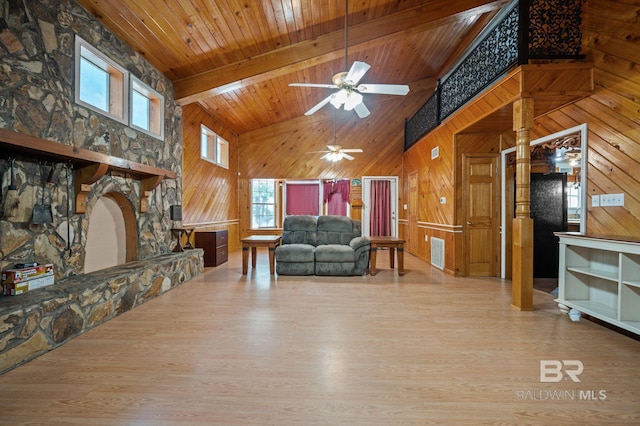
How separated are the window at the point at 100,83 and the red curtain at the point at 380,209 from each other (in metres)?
6.24

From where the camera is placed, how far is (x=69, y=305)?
2488mm

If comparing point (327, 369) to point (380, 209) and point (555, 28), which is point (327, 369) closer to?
point (555, 28)

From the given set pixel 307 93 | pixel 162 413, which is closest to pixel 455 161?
pixel 307 93

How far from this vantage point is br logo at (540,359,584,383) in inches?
76.2

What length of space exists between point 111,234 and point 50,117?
160cm

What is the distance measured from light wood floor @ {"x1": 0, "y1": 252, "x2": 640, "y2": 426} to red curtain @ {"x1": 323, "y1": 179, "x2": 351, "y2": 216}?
538 centimetres

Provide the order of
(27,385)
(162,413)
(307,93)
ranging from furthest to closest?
1. (307,93)
2. (27,385)
3. (162,413)

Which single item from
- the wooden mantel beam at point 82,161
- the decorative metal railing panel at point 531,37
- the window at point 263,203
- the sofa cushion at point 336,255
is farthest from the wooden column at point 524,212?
the window at point 263,203

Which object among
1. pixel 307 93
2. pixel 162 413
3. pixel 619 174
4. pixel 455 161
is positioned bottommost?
pixel 162 413

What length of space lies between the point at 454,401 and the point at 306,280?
3.11 metres

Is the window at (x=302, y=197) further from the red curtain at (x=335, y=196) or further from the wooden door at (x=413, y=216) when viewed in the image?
the wooden door at (x=413, y=216)

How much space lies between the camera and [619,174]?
2955 mm

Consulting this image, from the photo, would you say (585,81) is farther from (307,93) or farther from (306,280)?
(307,93)

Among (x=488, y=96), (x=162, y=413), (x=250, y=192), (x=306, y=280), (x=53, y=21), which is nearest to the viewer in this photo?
(x=162, y=413)
